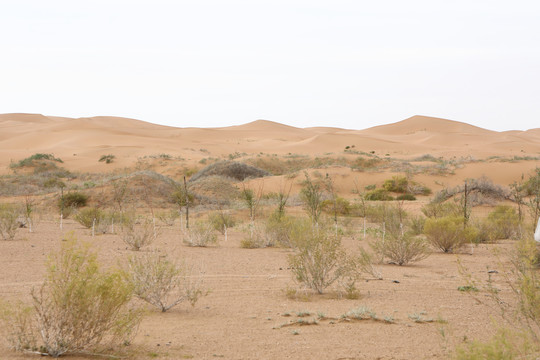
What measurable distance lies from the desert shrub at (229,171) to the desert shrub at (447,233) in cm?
2565

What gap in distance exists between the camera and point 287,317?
795 cm

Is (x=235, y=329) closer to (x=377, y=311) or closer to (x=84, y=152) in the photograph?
(x=377, y=311)

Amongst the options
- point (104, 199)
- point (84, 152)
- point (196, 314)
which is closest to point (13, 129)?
point (84, 152)

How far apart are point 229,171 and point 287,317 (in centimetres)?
3276

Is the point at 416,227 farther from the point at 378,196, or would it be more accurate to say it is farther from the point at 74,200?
the point at 74,200

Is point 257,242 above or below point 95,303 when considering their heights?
Result: below

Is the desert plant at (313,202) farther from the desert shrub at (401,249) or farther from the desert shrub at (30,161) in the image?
the desert shrub at (30,161)

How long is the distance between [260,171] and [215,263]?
101 ft

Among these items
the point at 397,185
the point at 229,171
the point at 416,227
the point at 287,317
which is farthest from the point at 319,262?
the point at 229,171

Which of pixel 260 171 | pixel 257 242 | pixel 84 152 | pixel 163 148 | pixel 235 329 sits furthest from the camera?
pixel 163 148

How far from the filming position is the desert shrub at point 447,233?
15.0m

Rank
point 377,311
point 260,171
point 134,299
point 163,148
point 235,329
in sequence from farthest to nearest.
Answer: point 163,148 → point 260,171 → point 134,299 → point 377,311 → point 235,329

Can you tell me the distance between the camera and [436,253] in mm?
15172

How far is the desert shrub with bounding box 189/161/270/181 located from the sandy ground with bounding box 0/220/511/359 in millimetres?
26249
